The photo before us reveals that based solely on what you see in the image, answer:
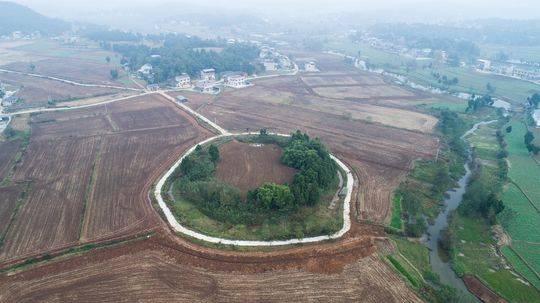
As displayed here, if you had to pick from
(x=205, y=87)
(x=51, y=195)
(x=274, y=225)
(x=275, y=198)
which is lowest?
(x=51, y=195)

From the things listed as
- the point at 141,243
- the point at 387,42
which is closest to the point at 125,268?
the point at 141,243

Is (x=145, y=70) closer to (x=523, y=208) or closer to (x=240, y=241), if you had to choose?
(x=240, y=241)

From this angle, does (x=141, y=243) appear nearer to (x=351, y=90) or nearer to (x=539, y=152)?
(x=539, y=152)

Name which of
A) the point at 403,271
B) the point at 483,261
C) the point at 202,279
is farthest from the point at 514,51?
the point at 202,279

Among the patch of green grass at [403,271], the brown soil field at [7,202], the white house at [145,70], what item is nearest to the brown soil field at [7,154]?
the brown soil field at [7,202]

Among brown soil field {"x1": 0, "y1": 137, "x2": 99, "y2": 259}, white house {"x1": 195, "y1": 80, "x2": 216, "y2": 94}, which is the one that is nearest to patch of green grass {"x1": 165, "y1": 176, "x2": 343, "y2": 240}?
brown soil field {"x1": 0, "y1": 137, "x2": 99, "y2": 259}

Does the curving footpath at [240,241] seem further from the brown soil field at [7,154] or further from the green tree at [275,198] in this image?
the brown soil field at [7,154]
